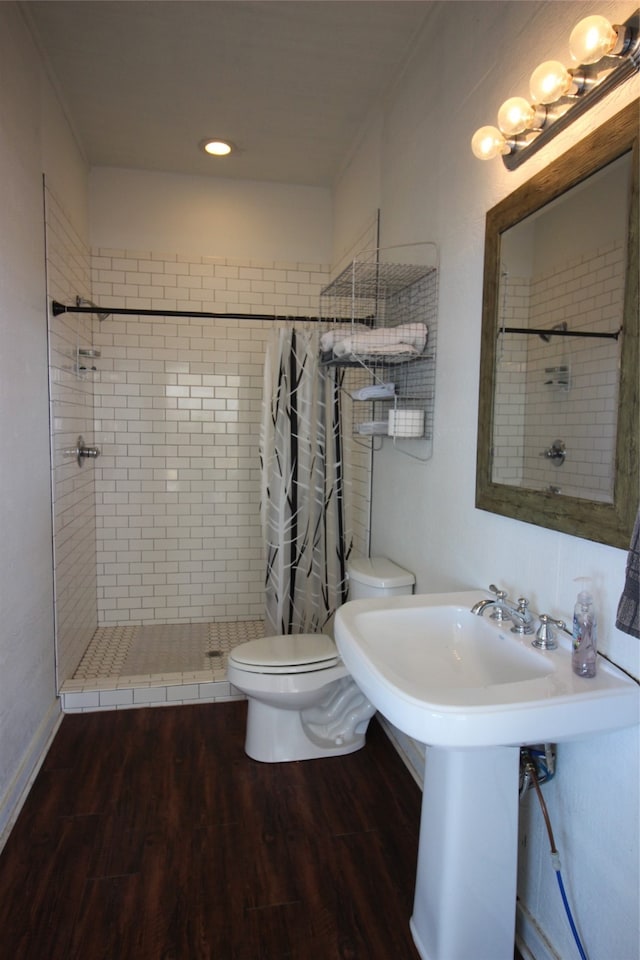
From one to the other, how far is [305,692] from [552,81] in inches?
79.8

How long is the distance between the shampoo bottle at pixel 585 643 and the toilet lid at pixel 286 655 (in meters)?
1.27

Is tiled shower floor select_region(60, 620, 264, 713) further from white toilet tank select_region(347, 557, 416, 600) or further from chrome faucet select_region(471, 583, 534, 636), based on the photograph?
chrome faucet select_region(471, 583, 534, 636)

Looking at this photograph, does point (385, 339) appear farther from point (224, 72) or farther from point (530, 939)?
point (530, 939)

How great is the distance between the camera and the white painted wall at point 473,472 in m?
1.22

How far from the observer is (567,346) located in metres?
1.37

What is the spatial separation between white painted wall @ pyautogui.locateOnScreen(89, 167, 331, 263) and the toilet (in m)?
2.29

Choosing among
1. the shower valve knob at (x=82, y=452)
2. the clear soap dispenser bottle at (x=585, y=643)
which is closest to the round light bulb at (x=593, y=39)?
the clear soap dispenser bottle at (x=585, y=643)

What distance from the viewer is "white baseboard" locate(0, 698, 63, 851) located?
192cm

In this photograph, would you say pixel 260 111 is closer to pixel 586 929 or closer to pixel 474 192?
pixel 474 192

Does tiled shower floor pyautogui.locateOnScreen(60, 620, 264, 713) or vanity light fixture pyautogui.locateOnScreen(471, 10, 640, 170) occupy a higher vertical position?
vanity light fixture pyautogui.locateOnScreen(471, 10, 640, 170)

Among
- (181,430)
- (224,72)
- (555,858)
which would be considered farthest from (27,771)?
(224,72)

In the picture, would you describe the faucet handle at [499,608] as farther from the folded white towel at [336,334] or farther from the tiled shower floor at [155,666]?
the tiled shower floor at [155,666]

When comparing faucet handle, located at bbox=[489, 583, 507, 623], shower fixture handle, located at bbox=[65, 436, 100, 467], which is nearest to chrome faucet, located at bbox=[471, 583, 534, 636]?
faucet handle, located at bbox=[489, 583, 507, 623]

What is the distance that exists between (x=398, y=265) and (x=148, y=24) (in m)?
1.32
